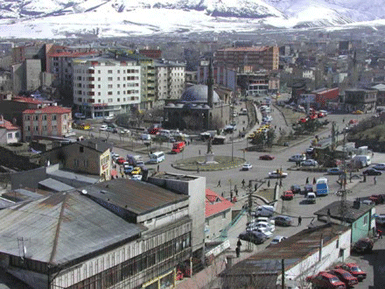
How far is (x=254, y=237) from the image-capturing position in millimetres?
9328

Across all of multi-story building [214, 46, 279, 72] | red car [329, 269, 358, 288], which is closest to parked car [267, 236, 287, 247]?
red car [329, 269, 358, 288]

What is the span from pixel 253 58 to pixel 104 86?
62.6ft

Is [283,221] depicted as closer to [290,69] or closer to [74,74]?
[74,74]

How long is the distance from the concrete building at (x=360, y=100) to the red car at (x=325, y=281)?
19647 millimetres

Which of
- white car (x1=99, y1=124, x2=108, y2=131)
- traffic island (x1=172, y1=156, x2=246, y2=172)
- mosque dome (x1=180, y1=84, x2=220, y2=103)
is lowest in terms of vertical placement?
traffic island (x1=172, y1=156, x2=246, y2=172)

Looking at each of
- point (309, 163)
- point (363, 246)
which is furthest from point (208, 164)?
point (363, 246)

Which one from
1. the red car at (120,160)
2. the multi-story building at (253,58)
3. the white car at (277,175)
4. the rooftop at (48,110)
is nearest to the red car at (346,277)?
the white car at (277,175)

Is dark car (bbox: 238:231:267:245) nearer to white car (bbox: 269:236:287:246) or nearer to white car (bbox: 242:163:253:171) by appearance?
white car (bbox: 269:236:287:246)

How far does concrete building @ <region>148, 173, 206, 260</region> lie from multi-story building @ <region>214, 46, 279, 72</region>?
32521 mm

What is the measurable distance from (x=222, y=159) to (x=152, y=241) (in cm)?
986

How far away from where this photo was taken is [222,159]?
1670 cm

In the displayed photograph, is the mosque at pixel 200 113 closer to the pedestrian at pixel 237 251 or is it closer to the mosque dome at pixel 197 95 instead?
the mosque dome at pixel 197 95

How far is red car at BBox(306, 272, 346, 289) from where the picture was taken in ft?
23.1

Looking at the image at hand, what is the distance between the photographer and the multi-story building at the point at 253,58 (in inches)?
1638
